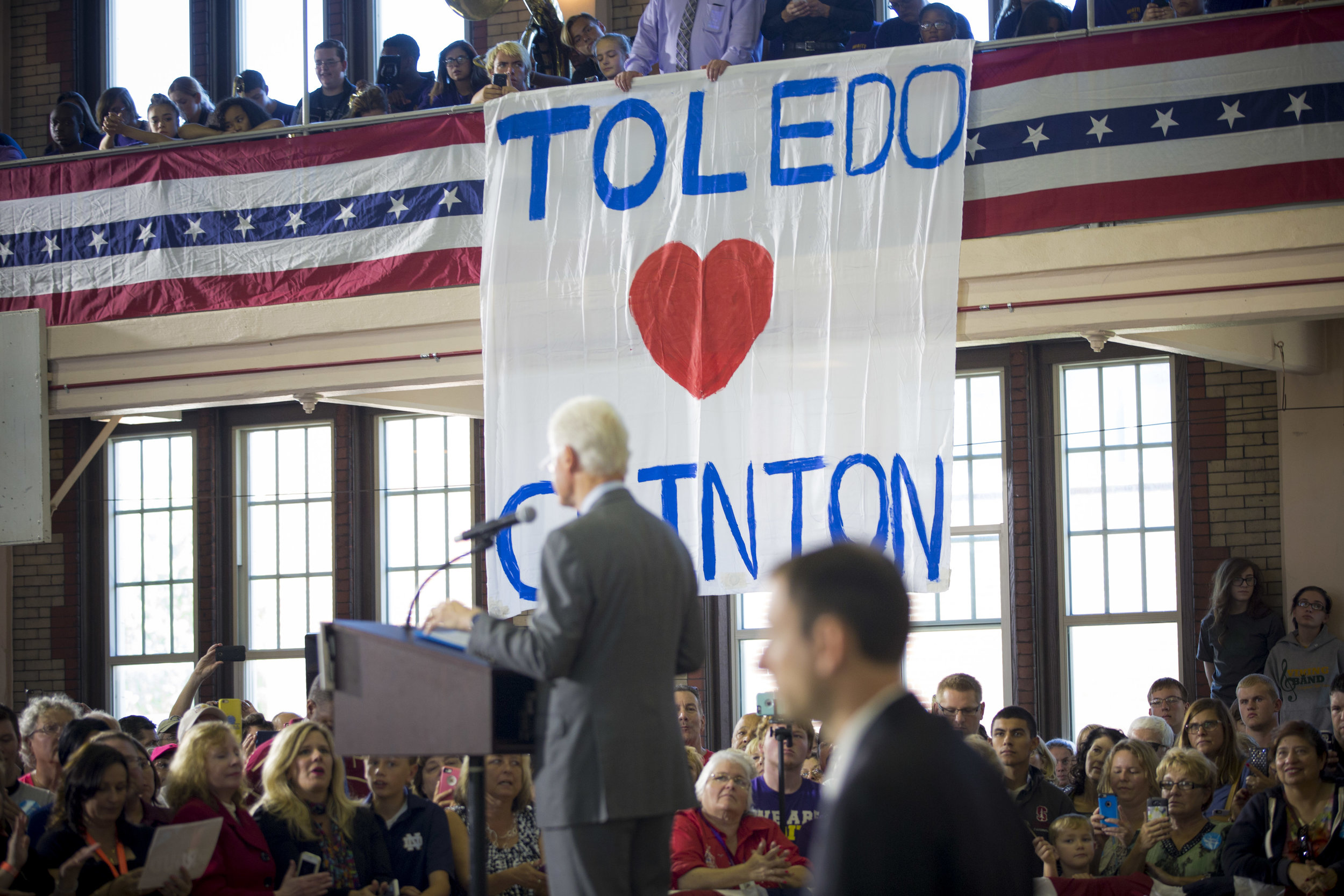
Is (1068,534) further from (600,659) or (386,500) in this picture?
(600,659)

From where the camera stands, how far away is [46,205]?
774cm

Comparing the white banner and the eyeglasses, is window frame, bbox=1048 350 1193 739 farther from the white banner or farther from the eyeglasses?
the eyeglasses

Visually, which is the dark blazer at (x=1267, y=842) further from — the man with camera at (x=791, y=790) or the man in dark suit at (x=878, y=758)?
the man in dark suit at (x=878, y=758)

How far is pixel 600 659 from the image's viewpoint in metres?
2.87

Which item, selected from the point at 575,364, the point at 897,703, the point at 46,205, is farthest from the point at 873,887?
the point at 46,205

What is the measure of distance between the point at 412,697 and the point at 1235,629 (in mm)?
6481

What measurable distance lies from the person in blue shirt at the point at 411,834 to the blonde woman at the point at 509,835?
0.23 feet

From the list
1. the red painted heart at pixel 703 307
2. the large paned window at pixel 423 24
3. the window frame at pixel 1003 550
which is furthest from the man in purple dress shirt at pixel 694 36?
the large paned window at pixel 423 24

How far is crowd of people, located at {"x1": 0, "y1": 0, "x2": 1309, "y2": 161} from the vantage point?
6.77 meters

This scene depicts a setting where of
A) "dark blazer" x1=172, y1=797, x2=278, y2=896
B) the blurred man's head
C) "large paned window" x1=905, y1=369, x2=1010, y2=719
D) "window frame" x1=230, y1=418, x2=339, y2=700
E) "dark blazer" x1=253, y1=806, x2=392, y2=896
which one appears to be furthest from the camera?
"window frame" x1=230, y1=418, x2=339, y2=700

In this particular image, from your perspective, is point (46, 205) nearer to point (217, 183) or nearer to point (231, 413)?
point (217, 183)

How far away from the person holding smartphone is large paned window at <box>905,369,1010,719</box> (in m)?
3.85

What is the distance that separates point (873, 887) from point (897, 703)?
0.73 feet

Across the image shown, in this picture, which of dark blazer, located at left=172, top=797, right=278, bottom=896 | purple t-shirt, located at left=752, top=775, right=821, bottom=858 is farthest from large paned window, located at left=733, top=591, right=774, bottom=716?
dark blazer, located at left=172, top=797, right=278, bottom=896
